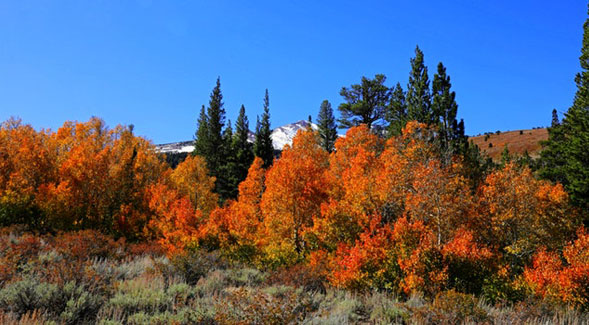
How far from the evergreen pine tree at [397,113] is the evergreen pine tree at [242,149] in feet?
80.0

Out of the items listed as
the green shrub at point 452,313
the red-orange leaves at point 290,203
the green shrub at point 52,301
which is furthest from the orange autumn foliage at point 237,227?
the green shrub at point 452,313

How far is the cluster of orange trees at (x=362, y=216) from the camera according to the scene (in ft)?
51.0

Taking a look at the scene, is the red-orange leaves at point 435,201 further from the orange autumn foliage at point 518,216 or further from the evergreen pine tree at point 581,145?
the evergreen pine tree at point 581,145

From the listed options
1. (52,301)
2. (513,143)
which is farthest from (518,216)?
(513,143)

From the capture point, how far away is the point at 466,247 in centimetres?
1688

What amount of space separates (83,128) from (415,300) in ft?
147

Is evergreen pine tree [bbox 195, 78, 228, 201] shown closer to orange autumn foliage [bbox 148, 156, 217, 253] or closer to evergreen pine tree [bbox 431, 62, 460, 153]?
orange autumn foliage [bbox 148, 156, 217, 253]

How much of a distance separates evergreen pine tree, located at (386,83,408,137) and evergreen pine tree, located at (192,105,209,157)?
33218 millimetres

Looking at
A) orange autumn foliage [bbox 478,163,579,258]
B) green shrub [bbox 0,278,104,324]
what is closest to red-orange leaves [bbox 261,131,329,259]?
orange autumn foliage [bbox 478,163,579,258]

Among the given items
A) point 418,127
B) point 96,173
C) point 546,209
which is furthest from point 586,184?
point 96,173

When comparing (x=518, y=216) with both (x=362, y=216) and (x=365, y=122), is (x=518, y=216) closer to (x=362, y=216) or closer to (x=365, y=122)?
(x=362, y=216)

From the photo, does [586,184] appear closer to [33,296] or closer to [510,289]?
[510,289]

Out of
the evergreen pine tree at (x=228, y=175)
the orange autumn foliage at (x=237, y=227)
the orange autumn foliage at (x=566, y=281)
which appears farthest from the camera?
the evergreen pine tree at (x=228, y=175)

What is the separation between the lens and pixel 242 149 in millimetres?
54625
